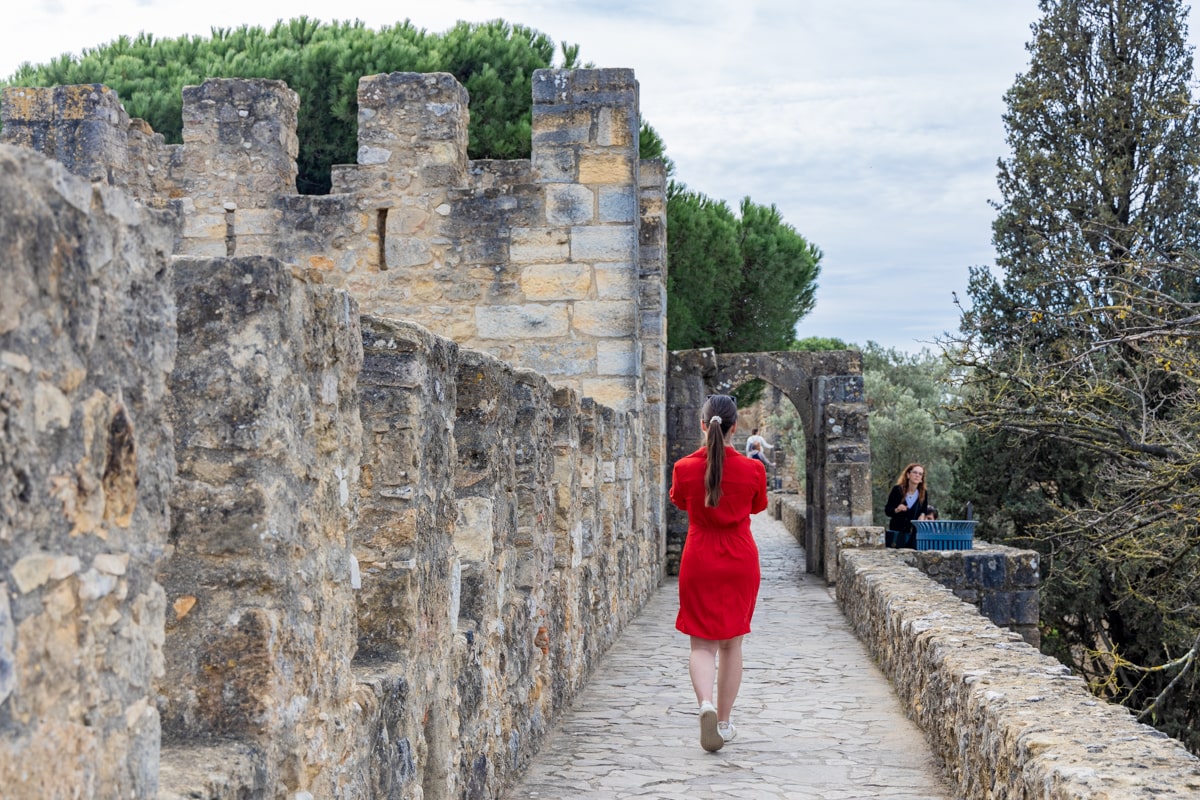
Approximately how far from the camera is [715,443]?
5.59 m

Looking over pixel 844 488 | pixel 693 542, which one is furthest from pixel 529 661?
pixel 844 488

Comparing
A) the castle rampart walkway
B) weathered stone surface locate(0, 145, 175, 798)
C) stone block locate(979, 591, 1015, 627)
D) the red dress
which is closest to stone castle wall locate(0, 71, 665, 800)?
weathered stone surface locate(0, 145, 175, 798)

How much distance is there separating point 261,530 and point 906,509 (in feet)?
34.5

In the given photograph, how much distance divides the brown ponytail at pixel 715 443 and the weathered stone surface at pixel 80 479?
3.82 metres

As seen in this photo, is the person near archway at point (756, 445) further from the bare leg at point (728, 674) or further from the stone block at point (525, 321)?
the bare leg at point (728, 674)

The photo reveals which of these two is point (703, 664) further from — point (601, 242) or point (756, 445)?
point (756, 445)

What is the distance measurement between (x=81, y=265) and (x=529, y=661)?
12.7ft

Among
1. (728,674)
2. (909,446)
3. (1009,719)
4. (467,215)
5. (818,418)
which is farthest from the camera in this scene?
(909,446)

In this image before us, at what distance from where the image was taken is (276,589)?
2.36 m

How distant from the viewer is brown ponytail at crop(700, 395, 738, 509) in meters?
5.56

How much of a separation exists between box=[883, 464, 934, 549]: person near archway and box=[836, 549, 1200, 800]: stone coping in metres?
4.72

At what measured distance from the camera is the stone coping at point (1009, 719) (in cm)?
321

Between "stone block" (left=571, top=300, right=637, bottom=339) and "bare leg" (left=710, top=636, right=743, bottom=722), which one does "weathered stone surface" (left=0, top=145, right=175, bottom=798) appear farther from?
"stone block" (left=571, top=300, right=637, bottom=339)

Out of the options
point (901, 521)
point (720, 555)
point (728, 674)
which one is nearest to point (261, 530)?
point (720, 555)
